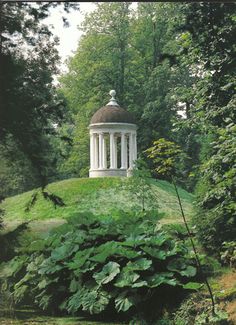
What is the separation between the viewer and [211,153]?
5.29m

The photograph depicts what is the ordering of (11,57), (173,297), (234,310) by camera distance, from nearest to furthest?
(11,57) < (234,310) < (173,297)

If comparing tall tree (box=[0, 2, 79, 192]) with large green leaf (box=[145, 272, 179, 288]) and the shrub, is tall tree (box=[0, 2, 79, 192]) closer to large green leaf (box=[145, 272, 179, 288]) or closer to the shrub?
the shrub

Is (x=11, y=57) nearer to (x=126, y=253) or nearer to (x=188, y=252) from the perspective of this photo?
(x=126, y=253)

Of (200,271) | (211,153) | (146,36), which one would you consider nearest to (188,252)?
(200,271)

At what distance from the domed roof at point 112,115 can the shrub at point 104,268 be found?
88 centimetres

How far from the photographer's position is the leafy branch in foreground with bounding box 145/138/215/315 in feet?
16.4

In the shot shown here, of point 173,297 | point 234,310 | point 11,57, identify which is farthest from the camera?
point 173,297

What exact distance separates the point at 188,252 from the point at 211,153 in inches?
36.4

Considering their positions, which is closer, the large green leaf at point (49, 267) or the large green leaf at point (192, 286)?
the large green leaf at point (192, 286)

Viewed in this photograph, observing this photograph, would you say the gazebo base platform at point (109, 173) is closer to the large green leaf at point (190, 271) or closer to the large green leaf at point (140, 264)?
the large green leaf at point (140, 264)

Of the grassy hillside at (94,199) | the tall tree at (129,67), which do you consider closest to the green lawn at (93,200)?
the grassy hillside at (94,199)

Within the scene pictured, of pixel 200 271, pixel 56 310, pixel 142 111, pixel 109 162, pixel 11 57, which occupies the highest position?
pixel 11 57

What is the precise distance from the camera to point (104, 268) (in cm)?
529

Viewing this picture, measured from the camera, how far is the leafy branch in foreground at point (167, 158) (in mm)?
4991
